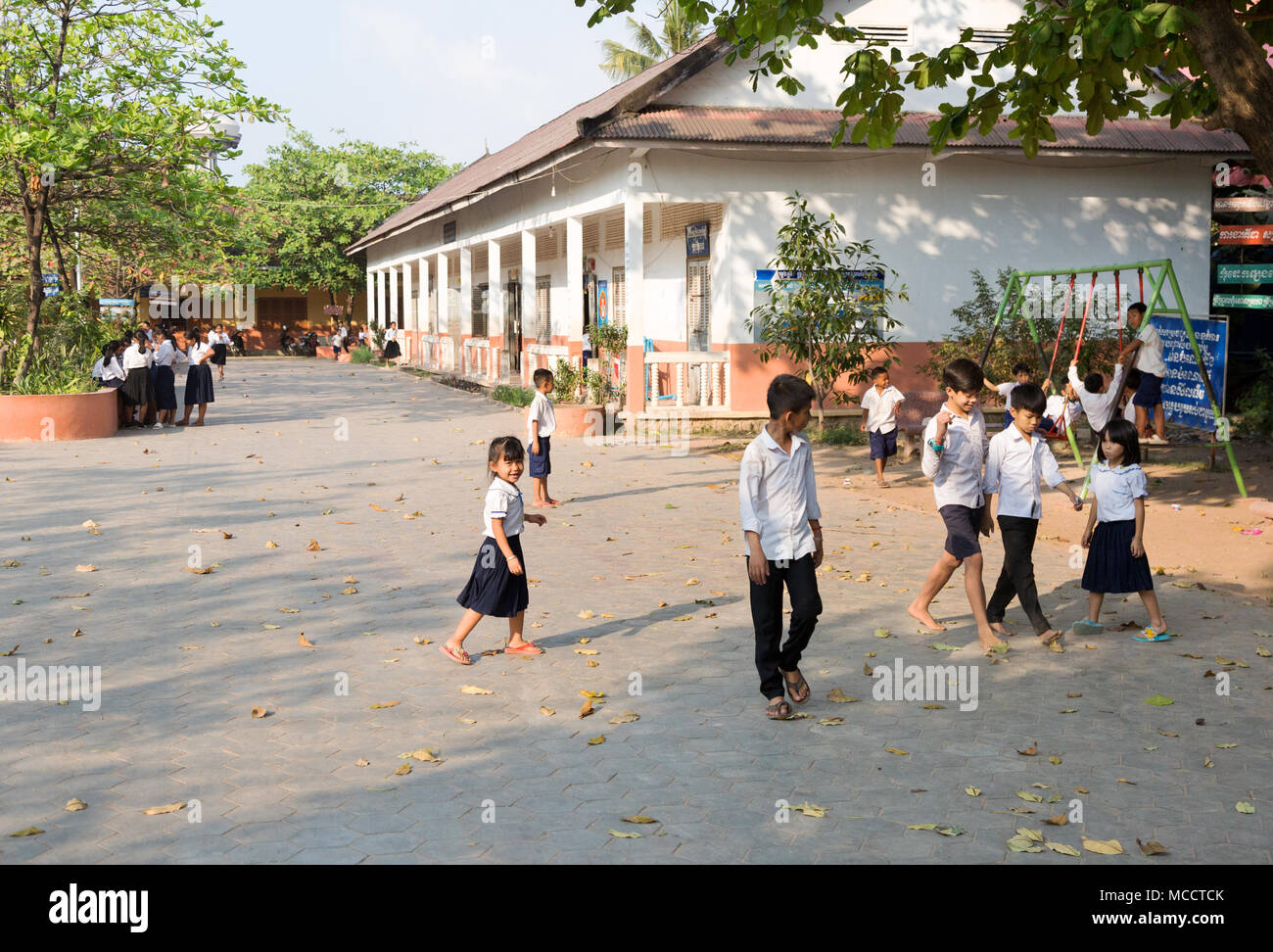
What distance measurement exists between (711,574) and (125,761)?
473 centimetres

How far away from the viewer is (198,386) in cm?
2042

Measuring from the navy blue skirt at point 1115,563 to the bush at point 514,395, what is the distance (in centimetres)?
1548

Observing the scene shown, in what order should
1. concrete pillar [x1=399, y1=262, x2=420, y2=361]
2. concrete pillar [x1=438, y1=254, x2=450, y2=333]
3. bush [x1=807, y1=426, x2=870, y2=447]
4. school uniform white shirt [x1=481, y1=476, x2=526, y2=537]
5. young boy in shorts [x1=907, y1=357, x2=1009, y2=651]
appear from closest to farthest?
school uniform white shirt [x1=481, y1=476, x2=526, y2=537] → young boy in shorts [x1=907, y1=357, x2=1009, y2=651] → bush [x1=807, y1=426, x2=870, y2=447] → concrete pillar [x1=438, y1=254, x2=450, y2=333] → concrete pillar [x1=399, y1=262, x2=420, y2=361]

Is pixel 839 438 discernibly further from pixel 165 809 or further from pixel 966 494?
pixel 165 809

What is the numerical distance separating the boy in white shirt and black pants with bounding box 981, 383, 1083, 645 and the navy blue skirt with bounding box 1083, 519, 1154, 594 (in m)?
0.33

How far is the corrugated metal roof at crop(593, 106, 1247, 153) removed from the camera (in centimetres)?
1692

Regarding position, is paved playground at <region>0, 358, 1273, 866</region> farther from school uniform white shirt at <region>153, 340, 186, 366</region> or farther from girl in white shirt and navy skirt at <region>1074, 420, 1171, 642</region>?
school uniform white shirt at <region>153, 340, 186, 366</region>

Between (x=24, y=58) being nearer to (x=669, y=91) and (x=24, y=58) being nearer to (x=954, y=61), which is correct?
(x=669, y=91)

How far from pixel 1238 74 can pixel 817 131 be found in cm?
1102

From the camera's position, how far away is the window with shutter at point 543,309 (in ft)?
96.8

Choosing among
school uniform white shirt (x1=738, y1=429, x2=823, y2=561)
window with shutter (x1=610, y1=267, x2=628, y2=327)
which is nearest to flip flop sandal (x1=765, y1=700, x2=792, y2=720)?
school uniform white shirt (x1=738, y1=429, x2=823, y2=561)

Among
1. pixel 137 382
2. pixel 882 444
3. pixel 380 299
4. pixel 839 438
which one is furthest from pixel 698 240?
pixel 380 299

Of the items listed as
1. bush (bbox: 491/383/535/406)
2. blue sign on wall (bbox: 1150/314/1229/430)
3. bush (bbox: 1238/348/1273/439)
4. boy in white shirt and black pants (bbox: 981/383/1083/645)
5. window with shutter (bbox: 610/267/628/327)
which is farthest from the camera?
window with shutter (bbox: 610/267/628/327)
